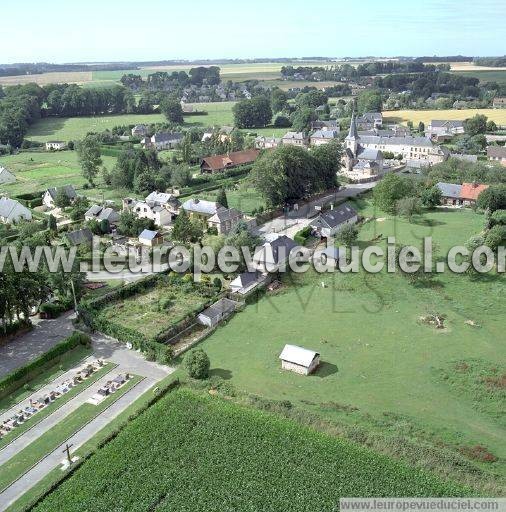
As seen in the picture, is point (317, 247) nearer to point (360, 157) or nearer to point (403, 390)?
point (403, 390)

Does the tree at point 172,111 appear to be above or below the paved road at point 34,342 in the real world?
above

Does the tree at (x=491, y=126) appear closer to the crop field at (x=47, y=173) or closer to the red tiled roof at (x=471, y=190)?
the red tiled roof at (x=471, y=190)

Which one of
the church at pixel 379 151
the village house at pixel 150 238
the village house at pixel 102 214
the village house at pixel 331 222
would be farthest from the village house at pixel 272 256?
the church at pixel 379 151

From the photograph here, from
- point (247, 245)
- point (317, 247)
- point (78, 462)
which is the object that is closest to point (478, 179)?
point (317, 247)

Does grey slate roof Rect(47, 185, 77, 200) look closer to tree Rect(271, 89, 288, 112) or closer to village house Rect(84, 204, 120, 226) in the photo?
village house Rect(84, 204, 120, 226)

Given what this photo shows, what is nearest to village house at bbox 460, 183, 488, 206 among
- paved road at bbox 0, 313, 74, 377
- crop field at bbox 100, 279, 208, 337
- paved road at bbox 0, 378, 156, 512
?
crop field at bbox 100, 279, 208, 337

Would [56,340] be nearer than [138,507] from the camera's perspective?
No

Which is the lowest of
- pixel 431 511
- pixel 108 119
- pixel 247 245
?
pixel 431 511

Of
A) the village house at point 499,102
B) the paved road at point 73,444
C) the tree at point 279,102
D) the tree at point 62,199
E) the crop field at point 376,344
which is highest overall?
the tree at point 279,102
